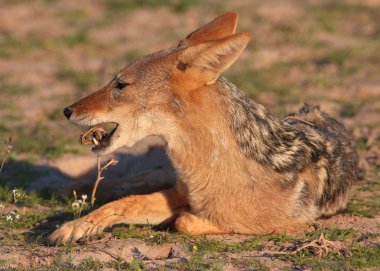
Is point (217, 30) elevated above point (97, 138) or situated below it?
above

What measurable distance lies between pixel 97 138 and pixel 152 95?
2.01 feet

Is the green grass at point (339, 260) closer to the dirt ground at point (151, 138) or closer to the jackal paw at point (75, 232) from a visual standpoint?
the dirt ground at point (151, 138)

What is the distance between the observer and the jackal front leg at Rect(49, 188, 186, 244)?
5.53m

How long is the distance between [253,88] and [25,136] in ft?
10.2

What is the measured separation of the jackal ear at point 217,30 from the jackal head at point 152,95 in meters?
0.35

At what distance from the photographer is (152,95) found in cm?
548

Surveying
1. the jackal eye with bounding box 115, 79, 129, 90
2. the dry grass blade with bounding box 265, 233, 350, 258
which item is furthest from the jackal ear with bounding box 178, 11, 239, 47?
the dry grass blade with bounding box 265, 233, 350, 258

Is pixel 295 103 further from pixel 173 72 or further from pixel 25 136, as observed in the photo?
pixel 173 72

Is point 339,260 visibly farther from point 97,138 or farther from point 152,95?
point 97,138

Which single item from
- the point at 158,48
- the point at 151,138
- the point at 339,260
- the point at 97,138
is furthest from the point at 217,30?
the point at 158,48

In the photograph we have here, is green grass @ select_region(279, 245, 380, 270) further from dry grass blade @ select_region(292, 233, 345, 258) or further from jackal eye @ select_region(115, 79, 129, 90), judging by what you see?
jackal eye @ select_region(115, 79, 129, 90)

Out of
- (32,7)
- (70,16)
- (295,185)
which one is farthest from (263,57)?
(295,185)

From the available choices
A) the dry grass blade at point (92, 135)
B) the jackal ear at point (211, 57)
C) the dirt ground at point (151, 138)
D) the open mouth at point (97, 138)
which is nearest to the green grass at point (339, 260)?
the dirt ground at point (151, 138)

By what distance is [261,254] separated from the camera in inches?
207
